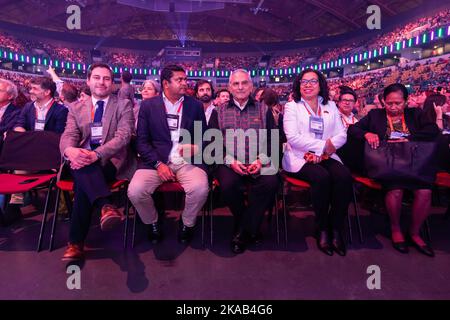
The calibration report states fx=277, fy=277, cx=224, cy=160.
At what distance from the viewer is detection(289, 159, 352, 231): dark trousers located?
8.34 feet

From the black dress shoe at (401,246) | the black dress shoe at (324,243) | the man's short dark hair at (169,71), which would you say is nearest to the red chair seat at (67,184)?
the man's short dark hair at (169,71)

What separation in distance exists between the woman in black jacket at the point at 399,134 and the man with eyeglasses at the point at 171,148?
1725 mm

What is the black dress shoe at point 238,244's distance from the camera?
258 cm

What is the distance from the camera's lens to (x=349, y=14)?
2311cm

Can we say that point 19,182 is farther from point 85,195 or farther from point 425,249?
point 425,249

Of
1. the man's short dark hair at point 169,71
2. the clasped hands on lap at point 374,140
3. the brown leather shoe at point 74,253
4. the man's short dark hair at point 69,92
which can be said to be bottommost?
the brown leather shoe at point 74,253

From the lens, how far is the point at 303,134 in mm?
2838

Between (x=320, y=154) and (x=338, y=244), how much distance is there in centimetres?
86

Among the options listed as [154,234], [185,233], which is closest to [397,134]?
[185,233]

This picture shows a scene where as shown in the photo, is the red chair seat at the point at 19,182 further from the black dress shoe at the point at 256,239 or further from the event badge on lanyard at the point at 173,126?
the black dress shoe at the point at 256,239

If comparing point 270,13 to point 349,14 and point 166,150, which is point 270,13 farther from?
point 166,150

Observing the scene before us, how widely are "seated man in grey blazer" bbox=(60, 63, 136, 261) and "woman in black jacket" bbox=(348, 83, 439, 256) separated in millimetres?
2397

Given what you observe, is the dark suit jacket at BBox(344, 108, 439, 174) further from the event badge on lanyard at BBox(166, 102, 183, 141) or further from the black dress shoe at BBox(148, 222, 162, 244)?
the black dress shoe at BBox(148, 222, 162, 244)

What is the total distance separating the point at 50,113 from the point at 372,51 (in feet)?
86.1
